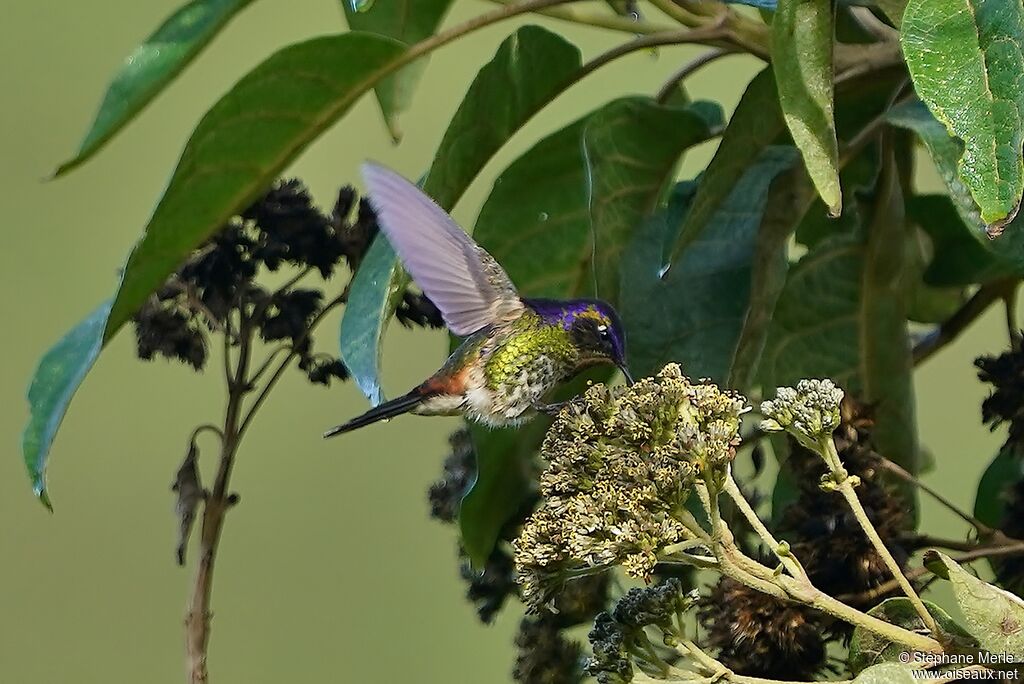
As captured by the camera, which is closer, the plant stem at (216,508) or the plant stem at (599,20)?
the plant stem at (216,508)

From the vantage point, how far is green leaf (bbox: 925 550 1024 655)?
632mm

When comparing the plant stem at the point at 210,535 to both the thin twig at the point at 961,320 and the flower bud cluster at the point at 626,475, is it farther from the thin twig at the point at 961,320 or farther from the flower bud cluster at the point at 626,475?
the thin twig at the point at 961,320

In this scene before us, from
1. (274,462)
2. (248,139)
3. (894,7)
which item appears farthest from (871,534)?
(274,462)

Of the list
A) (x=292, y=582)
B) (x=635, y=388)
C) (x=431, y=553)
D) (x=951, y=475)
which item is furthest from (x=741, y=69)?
(x=635, y=388)

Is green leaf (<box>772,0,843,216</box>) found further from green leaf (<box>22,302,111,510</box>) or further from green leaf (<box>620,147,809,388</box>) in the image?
green leaf (<box>22,302,111,510</box>)

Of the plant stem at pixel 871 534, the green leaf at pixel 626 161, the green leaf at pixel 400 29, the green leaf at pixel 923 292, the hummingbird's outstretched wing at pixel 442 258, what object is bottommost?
the plant stem at pixel 871 534

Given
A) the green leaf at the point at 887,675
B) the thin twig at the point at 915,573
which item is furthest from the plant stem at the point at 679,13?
the green leaf at the point at 887,675

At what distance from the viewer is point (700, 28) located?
0.99m

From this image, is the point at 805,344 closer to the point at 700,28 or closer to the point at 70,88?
the point at 700,28

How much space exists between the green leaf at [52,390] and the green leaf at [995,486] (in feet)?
2.16

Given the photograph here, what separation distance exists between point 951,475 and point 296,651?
116 centimetres

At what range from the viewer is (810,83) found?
0.74 meters

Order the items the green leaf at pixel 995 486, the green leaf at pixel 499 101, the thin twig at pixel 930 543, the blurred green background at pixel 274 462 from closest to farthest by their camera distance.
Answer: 1. the thin twig at pixel 930 543
2. the green leaf at pixel 499 101
3. the green leaf at pixel 995 486
4. the blurred green background at pixel 274 462

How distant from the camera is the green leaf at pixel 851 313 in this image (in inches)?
40.1
